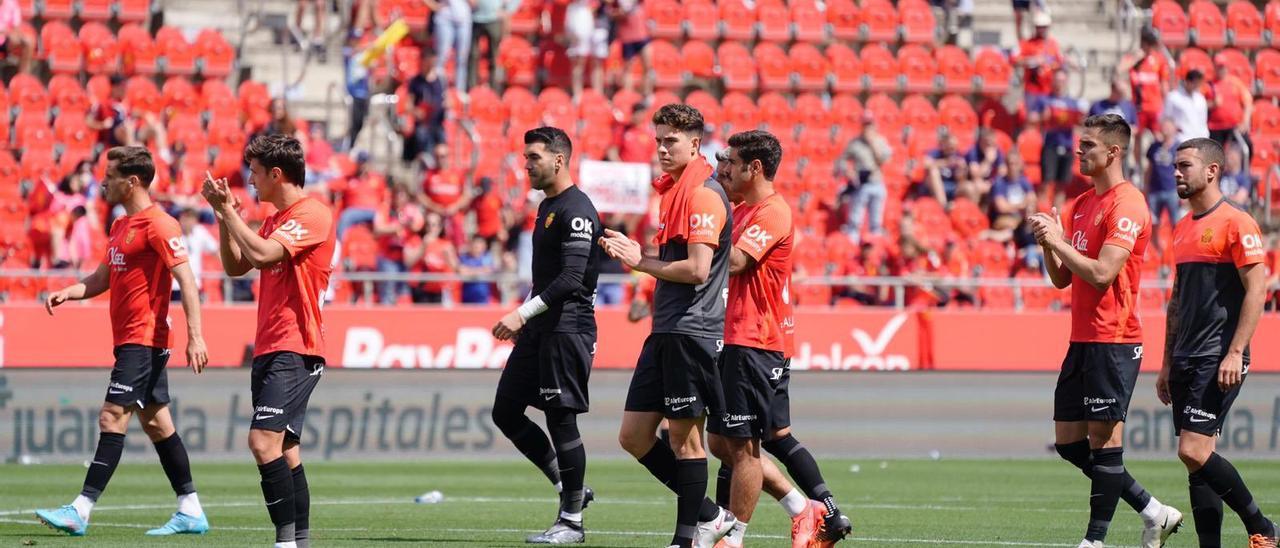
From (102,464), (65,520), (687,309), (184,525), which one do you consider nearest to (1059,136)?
(687,309)

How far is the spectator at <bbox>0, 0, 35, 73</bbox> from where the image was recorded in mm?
22844

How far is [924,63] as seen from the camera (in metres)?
27.5

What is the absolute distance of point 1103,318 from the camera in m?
9.50

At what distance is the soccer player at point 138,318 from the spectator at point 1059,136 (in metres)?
16.2

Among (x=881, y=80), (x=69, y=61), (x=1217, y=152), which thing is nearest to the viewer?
(x=1217, y=152)

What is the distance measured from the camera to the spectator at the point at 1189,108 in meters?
24.0

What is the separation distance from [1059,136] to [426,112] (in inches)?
349

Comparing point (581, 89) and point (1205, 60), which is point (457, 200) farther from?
point (1205, 60)

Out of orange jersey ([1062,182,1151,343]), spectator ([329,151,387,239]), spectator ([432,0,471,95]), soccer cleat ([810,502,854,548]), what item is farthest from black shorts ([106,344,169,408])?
spectator ([432,0,471,95])

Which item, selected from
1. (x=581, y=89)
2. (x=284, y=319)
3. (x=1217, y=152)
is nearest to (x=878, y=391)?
(x=581, y=89)

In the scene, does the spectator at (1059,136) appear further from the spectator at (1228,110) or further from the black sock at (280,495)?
the black sock at (280,495)

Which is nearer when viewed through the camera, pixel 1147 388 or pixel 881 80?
pixel 1147 388

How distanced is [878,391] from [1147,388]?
2.95 metres

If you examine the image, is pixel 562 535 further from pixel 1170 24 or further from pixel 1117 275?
pixel 1170 24
